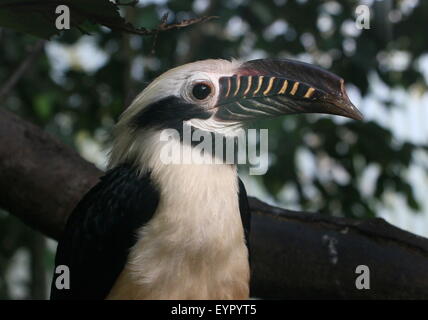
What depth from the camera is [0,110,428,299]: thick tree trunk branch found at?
2555 millimetres

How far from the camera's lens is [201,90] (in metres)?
2.19

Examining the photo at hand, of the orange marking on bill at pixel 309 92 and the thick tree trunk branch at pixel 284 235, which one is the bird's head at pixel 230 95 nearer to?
the orange marking on bill at pixel 309 92

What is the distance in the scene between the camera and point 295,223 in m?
2.80

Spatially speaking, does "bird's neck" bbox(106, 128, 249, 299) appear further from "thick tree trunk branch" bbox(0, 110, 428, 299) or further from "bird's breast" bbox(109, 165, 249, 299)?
"thick tree trunk branch" bbox(0, 110, 428, 299)

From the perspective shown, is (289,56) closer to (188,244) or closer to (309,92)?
(309,92)

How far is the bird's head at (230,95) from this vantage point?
2.16 m

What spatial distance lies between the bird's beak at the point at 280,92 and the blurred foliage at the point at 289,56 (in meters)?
1.29

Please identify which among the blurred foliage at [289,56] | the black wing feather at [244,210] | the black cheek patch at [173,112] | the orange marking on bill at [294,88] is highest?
the blurred foliage at [289,56]

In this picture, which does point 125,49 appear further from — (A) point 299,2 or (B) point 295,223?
(B) point 295,223

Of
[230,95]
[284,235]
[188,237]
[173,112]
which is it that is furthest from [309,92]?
[284,235]

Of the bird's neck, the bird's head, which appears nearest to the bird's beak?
the bird's head

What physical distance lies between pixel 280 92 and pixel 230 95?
0.17 metres

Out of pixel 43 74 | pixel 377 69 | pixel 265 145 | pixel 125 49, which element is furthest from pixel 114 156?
pixel 43 74

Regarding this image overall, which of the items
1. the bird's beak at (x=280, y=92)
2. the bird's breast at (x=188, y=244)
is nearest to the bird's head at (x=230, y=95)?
the bird's beak at (x=280, y=92)
